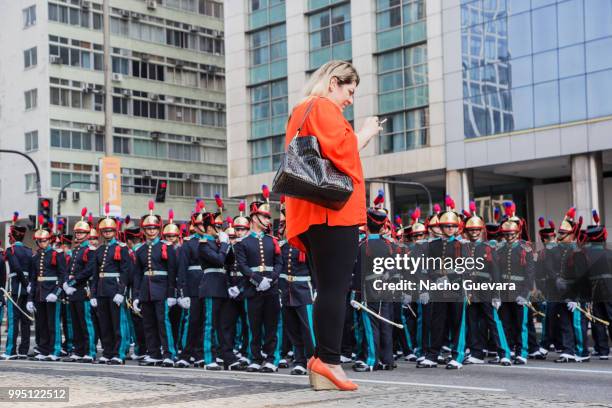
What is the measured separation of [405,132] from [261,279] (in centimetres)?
3564

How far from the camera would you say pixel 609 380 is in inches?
412

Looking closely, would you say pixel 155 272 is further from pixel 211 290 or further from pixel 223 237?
pixel 211 290

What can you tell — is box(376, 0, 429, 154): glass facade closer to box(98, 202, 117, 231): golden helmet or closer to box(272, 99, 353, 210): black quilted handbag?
box(98, 202, 117, 231): golden helmet

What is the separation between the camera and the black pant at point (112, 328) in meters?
14.2

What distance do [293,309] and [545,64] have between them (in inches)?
1203

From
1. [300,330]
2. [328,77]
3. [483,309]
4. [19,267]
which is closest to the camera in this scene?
[328,77]

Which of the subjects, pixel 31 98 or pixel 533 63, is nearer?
pixel 533 63

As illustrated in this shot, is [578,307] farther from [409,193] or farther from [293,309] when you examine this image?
[409,193]

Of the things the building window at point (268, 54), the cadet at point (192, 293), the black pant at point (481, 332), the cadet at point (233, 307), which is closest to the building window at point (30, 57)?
the building window at point (268, 54)

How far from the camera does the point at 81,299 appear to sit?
15180mm

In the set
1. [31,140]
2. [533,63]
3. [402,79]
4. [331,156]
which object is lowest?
[331,156]

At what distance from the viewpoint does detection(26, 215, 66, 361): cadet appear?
51.2ft

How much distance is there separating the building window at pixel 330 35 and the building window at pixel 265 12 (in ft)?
7.59

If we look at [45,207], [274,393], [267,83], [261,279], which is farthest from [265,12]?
[274,393]
